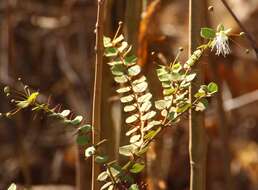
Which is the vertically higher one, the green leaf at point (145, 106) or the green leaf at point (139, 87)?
the green leaf at point (139, 87)

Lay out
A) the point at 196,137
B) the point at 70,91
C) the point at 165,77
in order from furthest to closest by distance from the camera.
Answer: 1. the point at 70,91
2. the point at 196,137
3. the point at 165,77

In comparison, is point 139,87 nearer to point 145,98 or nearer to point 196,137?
point 145,98

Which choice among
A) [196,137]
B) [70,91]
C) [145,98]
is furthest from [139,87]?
[70,91]

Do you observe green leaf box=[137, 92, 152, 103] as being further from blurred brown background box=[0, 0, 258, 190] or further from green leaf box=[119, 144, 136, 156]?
blurred brown background box=[0, 0, 258, 190]

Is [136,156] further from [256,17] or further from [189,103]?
[256,17]

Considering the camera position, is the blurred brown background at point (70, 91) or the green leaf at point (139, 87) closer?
the green leaf at point (139, 87)

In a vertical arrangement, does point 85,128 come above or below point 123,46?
below

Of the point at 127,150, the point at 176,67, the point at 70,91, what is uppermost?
the point at 70,91

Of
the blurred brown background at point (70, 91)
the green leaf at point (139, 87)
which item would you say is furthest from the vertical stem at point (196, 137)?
the blurred brown background at point (70, 91)

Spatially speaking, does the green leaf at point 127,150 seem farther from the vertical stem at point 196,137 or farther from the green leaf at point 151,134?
the vertical stem at point 196,137

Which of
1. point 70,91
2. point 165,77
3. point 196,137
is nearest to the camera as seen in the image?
point 165,77

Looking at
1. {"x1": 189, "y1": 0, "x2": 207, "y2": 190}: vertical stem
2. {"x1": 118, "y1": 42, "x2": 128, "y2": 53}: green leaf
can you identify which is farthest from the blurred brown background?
{"x1": 118, "y1": 42, "x2": 128, "y2": 53}: green leaf

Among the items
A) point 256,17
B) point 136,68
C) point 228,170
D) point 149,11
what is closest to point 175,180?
point 256,17

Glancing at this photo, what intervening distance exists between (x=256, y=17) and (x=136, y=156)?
8.22ft
